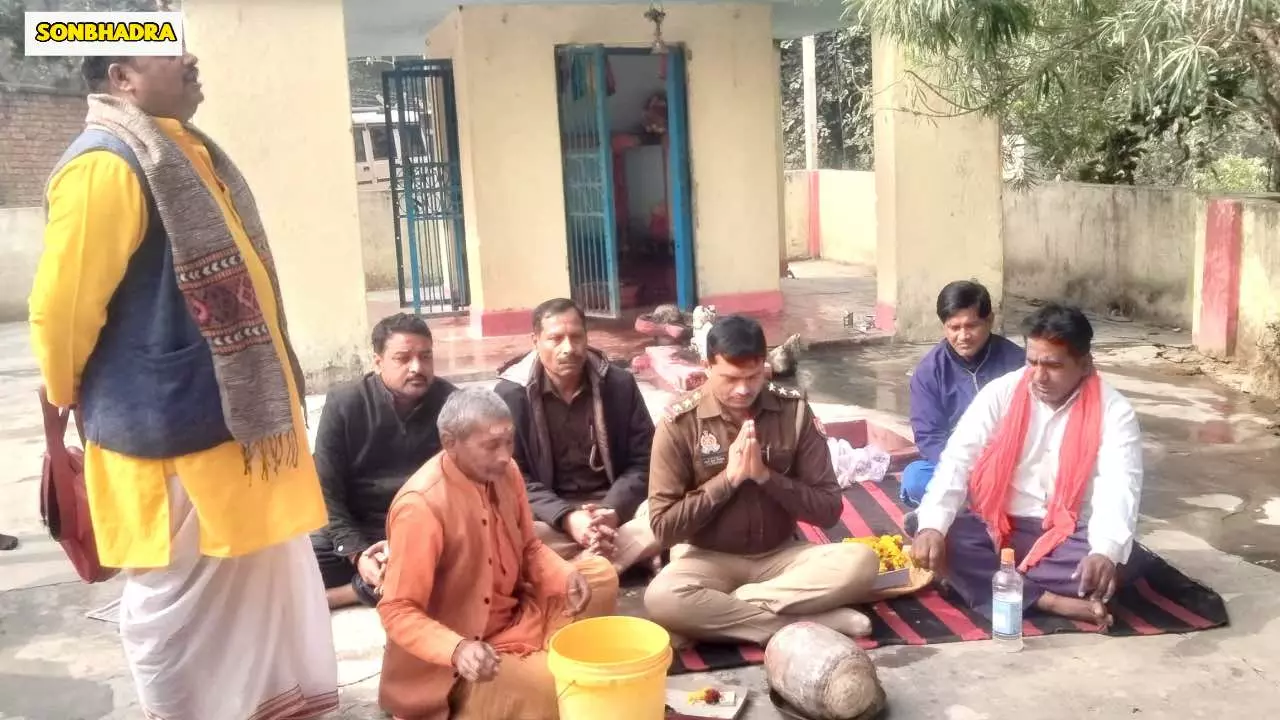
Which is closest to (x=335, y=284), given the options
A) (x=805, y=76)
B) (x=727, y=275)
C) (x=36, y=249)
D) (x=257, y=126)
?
(x=257, y=126)

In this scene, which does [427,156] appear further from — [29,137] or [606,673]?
[606,673]

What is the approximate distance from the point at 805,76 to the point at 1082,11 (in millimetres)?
11080

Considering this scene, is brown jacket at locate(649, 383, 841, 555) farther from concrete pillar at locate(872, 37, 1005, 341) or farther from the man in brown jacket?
concrete pillar at locate(872, 37, 1005, 341)

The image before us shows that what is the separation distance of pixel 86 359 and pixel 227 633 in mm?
833

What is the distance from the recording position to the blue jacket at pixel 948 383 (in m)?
4.83

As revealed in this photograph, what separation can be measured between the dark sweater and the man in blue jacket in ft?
6.51

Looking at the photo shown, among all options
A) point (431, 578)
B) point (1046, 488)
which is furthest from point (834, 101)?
point (431, 578)

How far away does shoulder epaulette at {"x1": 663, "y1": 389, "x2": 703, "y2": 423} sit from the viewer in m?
3.89

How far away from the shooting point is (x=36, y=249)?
14.1 m

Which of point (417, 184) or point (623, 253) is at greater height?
point (417, 184)

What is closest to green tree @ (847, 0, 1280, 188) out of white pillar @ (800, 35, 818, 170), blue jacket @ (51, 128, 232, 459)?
blue jacket @ (51, 128, 232, 459)

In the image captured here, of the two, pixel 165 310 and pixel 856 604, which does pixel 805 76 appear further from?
pixel 165 310

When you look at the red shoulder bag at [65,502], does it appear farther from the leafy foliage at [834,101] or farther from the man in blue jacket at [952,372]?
the leafy foliage at [834,101]

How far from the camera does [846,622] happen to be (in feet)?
12.9
